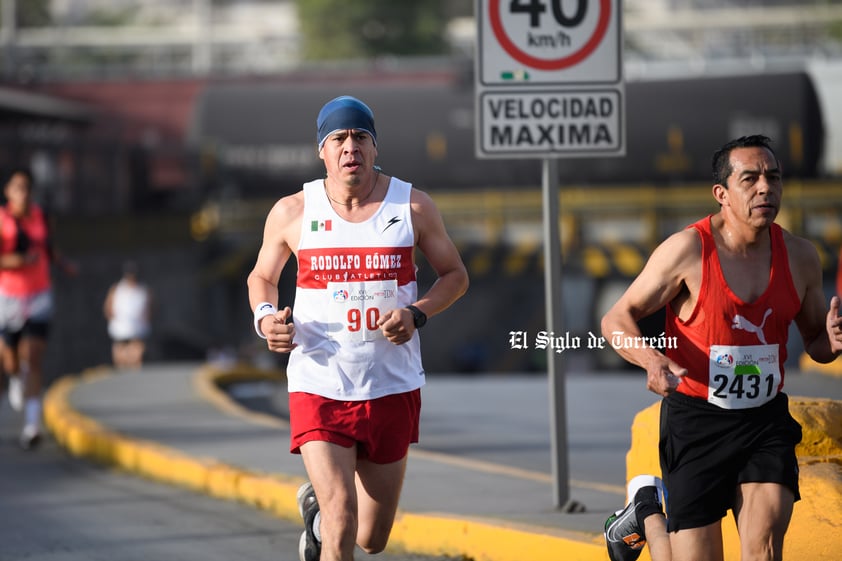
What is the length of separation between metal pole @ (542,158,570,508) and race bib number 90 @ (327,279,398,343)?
2058 mm

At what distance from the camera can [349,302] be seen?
→ 5.56 meters

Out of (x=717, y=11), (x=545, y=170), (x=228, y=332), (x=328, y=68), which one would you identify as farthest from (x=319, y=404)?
(x=717, y=11)

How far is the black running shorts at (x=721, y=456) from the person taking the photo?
4930 millimetres

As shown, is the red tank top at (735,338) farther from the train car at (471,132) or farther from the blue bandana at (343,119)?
the train car at (471,132)

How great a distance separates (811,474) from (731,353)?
3.73ft

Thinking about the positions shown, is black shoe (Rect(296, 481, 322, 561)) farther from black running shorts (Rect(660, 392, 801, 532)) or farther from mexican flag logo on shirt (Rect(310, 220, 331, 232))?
black running shorts (Rect(660, 392, 801, 532))

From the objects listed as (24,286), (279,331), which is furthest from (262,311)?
(24,286)

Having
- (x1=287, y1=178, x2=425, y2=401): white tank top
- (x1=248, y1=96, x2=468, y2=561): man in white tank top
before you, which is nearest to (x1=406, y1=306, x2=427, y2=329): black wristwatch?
(x1=248, y1=96, x2=468, y2=561): man in white tank top

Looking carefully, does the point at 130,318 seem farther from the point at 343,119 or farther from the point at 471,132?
the point at 343,119

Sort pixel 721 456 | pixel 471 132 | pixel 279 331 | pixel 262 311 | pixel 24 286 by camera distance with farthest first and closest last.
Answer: pixel 471 132 < pixel 24 286 < pixel 262 311 < pixel 279 331 < pixel 721 456

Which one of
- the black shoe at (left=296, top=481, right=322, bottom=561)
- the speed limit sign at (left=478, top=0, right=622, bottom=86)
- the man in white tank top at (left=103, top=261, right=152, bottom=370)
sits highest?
the speed limit sign at (left=478, top=0, right=622, bottom=86)

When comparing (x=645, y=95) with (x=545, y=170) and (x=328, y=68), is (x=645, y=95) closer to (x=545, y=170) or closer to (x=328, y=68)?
(x=328, y=68)

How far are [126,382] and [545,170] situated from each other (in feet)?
37.1

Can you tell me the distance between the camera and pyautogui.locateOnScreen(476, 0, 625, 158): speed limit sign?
7402 millimetres
